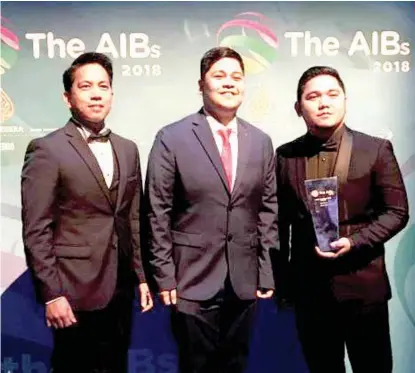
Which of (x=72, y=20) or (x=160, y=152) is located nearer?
(x=160, y=152)

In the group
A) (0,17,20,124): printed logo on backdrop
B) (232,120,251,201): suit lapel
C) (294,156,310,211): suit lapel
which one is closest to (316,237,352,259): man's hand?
(294,156,310,211): suit lapel

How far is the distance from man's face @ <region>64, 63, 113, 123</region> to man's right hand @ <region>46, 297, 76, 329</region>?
0.75m

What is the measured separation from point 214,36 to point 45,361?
1.91 meters

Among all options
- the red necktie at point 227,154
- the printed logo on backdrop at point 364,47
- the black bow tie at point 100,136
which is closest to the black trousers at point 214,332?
the red necktie at point 227,154

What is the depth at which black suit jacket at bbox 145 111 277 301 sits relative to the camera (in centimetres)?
264

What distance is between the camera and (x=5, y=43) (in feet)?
10.7

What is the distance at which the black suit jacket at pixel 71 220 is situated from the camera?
2537 mm

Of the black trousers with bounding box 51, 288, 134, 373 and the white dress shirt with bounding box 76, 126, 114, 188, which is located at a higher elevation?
the white dress shirt with bounding box 76, 126, 114, 188

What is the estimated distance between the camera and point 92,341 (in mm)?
2652

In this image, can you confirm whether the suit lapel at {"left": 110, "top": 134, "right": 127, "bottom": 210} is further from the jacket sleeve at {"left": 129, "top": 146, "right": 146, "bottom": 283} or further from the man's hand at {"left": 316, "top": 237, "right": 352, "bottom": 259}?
the man's hand at {"left": 316, "top": 237, "right": 352, "bottom": 259}

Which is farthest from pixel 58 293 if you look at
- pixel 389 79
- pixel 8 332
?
pixel 389 79

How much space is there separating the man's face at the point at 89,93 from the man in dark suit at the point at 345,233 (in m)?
0.82

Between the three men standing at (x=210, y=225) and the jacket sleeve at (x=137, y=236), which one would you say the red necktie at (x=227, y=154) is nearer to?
the three men standing at (x=210, y=225)

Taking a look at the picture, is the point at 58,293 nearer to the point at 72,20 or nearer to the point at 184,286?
the point at 184,286
